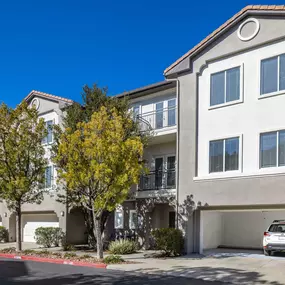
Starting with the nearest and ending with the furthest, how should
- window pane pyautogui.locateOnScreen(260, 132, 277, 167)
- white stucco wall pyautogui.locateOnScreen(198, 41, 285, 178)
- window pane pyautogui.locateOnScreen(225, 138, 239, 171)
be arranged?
window pane pyautogui.locateOnScreen(260, 132, 277, 167) → white stucco wall pyautogui.locateOnScreen(198, 41, 285, 178) → window pane pyautogui.locateOnScreen(225, 138, 239, 171)

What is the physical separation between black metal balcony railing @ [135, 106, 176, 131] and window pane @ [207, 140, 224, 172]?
3.14 metres

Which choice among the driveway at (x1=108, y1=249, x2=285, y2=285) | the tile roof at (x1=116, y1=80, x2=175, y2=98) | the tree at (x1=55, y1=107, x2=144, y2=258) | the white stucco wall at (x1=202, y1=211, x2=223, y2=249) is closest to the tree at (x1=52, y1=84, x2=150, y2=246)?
the tile roof at (x1=116, y1=80, x2=175, y2=98)

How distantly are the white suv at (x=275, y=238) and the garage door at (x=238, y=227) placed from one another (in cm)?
305

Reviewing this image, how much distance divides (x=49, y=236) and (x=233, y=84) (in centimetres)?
1375

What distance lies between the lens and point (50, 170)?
27281 millimetres

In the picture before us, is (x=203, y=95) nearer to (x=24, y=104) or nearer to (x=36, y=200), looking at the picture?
(x=24, y=104)

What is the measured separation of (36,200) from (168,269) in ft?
38.1

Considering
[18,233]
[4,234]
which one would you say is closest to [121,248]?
[18,233]

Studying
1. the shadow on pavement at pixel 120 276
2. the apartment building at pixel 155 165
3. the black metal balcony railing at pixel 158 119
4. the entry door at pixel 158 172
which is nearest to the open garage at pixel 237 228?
the apartment building at pixel 155 165

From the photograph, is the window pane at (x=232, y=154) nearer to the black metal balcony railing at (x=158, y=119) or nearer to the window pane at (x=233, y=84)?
the window pane at (x=233, y=84)

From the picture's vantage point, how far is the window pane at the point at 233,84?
18702 mm

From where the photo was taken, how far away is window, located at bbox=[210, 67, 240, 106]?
18.8 metres

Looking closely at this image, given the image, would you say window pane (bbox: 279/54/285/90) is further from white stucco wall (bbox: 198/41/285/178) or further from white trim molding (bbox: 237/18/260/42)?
white trim molding (bbox: 237/18/260/42)

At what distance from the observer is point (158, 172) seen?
22.9m
